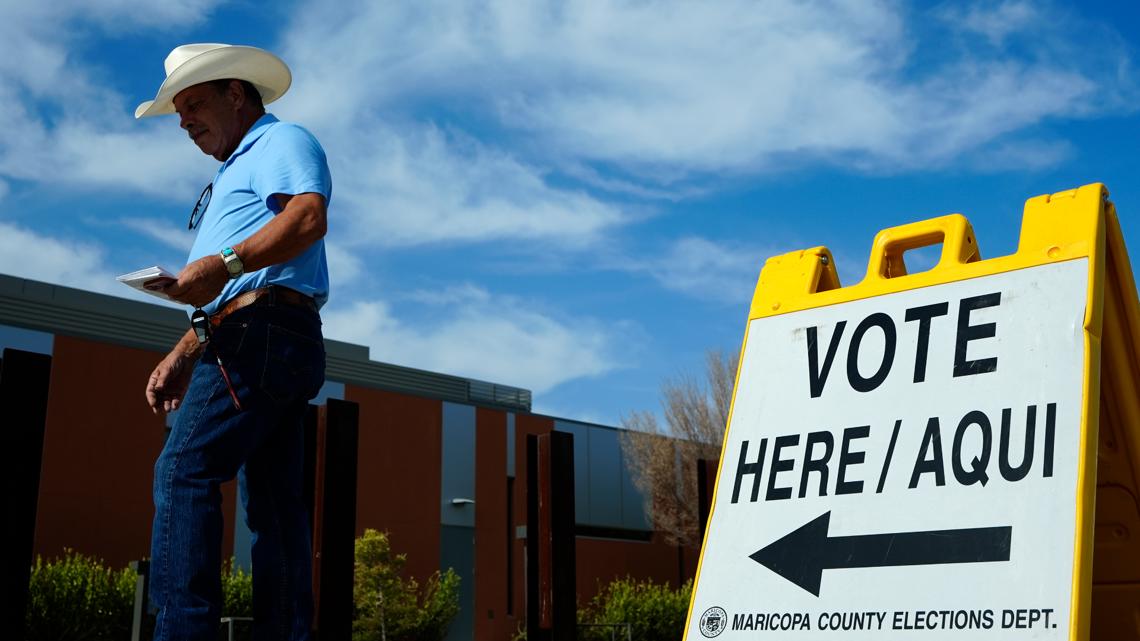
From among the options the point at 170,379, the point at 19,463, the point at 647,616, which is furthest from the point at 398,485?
the point at 170,379

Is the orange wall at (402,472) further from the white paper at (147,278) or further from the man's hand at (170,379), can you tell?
the white paper at (147,278)

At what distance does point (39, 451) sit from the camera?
137 inches

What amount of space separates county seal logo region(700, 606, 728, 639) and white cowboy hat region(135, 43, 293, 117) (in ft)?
6.61

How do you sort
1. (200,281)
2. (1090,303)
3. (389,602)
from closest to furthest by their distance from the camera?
(1090,303), (200,281), (389,602)

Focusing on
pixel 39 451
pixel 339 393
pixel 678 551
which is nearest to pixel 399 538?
pixel 339 393

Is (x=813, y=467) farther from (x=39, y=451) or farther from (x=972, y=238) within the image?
(x=39, y=451)

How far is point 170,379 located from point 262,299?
499 millimetres

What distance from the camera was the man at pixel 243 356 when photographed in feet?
8.80

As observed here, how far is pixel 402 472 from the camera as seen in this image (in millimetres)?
25375

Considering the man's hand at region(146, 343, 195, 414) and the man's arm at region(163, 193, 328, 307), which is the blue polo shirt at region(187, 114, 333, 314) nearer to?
the man's arm at region(163, 193, 328, 307)

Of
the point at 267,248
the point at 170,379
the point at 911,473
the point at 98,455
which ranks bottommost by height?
the point at 98,455

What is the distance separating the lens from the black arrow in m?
2.21

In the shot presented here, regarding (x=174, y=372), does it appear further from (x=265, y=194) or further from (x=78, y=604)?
(x=78, y=604)

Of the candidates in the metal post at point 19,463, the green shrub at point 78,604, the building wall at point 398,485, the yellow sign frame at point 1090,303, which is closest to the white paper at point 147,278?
the metal post at point 19,463
